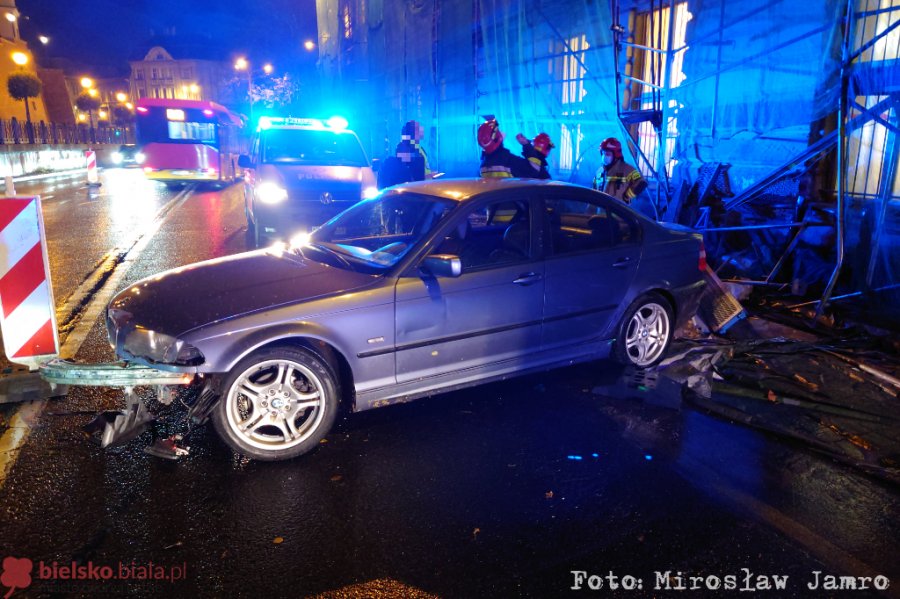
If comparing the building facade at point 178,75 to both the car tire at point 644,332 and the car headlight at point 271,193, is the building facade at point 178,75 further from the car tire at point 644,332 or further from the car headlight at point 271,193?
the car tire at point 644,332

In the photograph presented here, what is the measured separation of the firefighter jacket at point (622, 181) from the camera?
773cm

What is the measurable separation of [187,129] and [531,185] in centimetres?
2133

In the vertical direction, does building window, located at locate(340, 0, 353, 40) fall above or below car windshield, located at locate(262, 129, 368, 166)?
above

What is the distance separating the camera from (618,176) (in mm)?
7910

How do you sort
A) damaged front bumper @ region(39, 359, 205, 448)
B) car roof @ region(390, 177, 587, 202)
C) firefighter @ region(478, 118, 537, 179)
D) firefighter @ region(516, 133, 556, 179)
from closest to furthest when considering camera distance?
damaged front bumper @ region(39, 359, 205, 448) → car roof @ region(390, 177, 587, 202) → firefighter @ region(516, 133, 556, 179) → firefighter @ region(478, 118, 537, 179)

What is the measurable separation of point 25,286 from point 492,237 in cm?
325

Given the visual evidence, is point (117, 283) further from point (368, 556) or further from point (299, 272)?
point (368, 556)

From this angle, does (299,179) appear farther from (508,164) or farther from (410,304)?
(410,304)

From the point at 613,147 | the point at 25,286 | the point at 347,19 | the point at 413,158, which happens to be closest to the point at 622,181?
the point at 613,147

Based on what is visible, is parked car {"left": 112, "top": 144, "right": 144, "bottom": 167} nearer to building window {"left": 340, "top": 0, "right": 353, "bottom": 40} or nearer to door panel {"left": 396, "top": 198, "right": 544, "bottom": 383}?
building window {"left": 340, "top": 0, "right": 353, "bottom": 40}

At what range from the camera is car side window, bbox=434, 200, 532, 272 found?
13.4 ft

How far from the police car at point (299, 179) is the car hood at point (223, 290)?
4.83m

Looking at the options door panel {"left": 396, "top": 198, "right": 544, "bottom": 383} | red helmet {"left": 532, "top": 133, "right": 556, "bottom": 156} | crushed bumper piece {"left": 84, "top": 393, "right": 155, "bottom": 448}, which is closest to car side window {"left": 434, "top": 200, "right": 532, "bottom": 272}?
door panel {"left": 396, "top": 198, "right": 544, "bottom": 383}

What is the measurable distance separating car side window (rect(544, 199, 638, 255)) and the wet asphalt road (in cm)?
117
